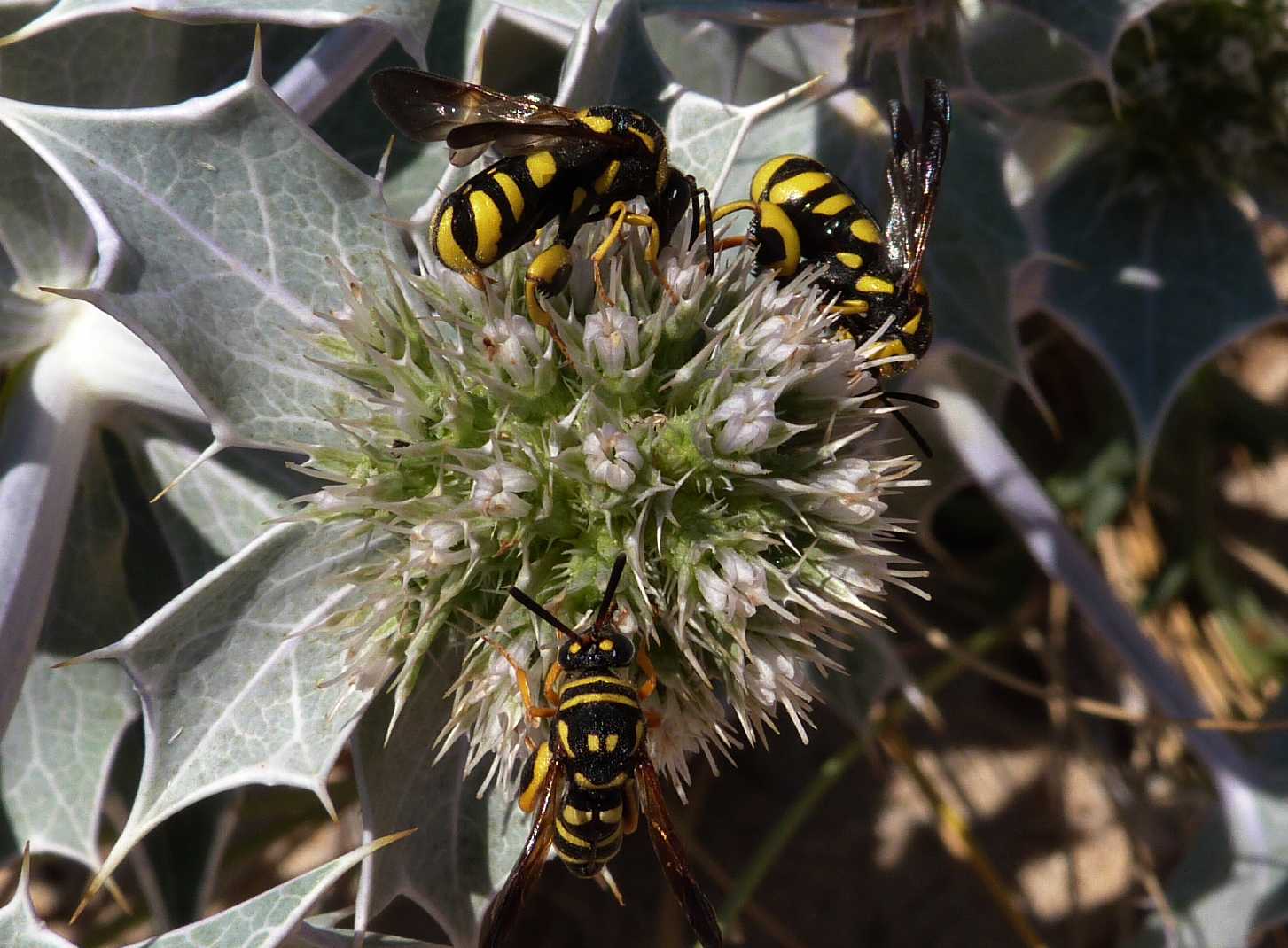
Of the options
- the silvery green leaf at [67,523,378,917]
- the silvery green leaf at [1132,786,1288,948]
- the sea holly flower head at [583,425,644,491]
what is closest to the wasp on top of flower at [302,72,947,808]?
the sea holly flower head at [583,425,644,491]

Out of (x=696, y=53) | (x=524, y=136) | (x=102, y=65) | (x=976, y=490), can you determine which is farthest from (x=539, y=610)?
(x=976, y=490)

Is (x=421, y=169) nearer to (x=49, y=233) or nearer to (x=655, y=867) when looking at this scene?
(x=49, y=233)

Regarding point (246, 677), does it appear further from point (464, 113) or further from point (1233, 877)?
point (1233, 877)

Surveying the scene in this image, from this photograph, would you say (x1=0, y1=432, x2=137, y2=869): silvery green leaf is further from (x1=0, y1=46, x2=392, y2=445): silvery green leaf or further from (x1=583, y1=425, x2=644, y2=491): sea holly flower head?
(x1=583, y1=425, x2=644, y2=491): sea holly flower head

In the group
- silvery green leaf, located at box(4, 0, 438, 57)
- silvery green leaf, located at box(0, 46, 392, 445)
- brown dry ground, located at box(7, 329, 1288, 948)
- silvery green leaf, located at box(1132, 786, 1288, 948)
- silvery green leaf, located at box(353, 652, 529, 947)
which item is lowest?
brown dry ground, located at box(7, 329, 1288, 948)

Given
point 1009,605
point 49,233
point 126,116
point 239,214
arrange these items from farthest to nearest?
1. point 1009,605
2. point 49,233
3. point 239,214
4. point 126,116

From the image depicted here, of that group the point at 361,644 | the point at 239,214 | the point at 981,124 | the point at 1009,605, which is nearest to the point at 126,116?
the point at 239,214

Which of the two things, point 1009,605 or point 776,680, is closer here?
point 776,680
